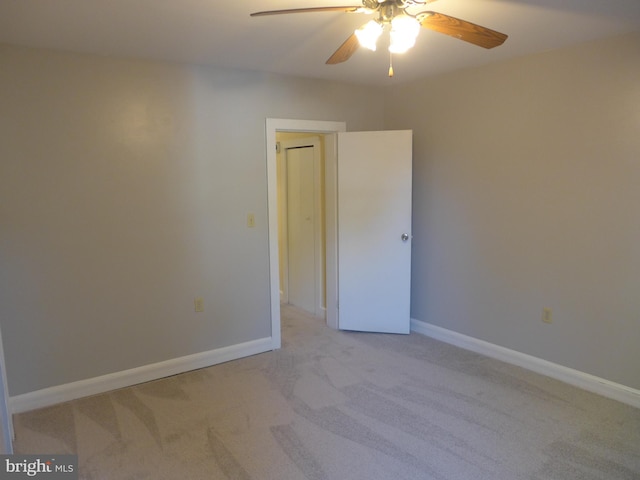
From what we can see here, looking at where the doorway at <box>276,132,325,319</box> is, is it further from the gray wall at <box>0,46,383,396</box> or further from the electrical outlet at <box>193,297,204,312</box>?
the electrical outlet at <box>193,297,204,312</box>

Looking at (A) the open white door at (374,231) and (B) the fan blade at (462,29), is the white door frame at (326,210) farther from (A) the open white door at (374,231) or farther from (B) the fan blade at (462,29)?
(B) the fan blade at (462,29)

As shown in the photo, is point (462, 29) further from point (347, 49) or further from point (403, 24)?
point (347, 49)

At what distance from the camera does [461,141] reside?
11.9 ft

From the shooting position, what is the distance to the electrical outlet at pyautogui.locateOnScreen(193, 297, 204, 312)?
3.37 m

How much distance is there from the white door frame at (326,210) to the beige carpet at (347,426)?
618 millimetres

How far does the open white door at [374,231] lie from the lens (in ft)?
12.8

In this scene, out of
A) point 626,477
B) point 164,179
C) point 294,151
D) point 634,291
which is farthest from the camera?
point 294,151

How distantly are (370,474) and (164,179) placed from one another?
7.74 feet

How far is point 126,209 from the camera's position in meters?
3.03

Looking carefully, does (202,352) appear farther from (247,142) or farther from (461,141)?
(461,141)

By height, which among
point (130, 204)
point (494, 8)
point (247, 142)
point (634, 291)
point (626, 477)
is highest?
point (494, 8)

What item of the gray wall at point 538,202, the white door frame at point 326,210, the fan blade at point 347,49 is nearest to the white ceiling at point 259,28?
the fan blade at point 347,49

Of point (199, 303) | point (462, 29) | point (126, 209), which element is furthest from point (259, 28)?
point (199, 303)

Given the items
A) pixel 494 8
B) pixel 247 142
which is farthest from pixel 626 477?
pixel 247 142
